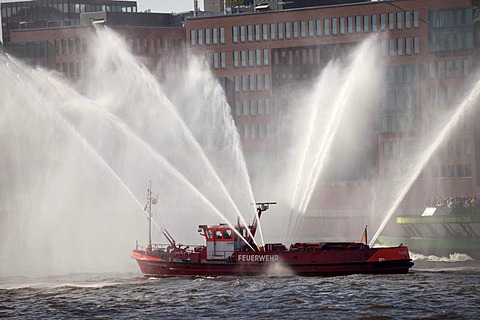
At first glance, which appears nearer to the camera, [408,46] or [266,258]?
[266,258]

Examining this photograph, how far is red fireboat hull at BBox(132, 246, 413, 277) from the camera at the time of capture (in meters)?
67.9

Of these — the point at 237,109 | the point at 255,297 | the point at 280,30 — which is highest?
the point at 280,30

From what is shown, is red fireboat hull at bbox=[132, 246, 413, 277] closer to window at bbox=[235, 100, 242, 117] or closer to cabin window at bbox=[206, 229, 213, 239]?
cabin window at bbox=[206, 229, 213, 239]

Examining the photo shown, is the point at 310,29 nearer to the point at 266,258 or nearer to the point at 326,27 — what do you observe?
the point at 326,27

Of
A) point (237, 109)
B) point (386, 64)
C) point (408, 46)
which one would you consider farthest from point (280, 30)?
point (408, 46)

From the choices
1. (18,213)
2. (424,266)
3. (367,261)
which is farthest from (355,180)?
(367,261)

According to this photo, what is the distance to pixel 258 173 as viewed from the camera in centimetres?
13512

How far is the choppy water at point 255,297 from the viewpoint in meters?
56.3

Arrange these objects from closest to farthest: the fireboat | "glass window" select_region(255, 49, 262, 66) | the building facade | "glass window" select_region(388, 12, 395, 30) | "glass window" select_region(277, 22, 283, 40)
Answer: the fireboat
the building facade
"glass window" select_region(388, 12, 395, 30)
"glass window" select_region(277, 22, 283, 40)
"glass window" select_region(255, 49, 262, 66)

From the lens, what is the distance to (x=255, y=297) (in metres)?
61.5

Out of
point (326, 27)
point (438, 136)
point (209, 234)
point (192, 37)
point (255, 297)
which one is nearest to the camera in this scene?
point (255, 297)

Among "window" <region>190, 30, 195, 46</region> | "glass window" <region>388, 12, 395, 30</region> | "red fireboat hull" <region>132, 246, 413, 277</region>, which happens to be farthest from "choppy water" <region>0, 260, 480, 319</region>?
"window" <region>190, 30, 195, 46</region>

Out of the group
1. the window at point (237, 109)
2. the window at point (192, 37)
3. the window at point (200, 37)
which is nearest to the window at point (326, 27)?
the window at point (237, 109)

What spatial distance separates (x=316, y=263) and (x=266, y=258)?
3070 mm
